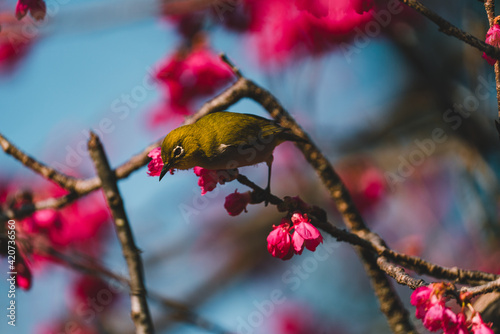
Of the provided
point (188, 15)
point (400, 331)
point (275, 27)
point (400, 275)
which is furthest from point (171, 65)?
point (400, 275)

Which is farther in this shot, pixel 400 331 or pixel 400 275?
pixel 400 331

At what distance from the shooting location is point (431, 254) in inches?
166

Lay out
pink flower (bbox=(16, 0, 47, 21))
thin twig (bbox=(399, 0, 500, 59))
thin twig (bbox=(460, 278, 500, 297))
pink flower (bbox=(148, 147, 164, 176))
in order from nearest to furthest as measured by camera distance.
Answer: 1. thin twig (bbox=(460, 278, 500, 297))
2. thin twig (bbox=(399, 0, 500, 59))
3. pink flower (bbox=(148, 147, 164, 176))
4. pink flower (bbox=(16, 0, 47, 21))


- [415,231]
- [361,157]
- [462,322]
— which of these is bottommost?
[462,322]

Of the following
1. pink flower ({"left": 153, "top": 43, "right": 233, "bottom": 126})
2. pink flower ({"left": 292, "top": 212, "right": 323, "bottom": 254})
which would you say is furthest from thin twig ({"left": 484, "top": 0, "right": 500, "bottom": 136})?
pink flower ({"left": 153, "top": 43, "right": 233, "bottom": 126})

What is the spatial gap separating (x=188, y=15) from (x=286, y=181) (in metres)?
2.01

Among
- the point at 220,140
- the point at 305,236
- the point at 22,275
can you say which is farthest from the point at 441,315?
the point at 22,275

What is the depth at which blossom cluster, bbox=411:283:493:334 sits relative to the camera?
1.11 m

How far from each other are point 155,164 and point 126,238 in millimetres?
279

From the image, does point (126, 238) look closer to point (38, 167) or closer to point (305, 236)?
point (38, 167)

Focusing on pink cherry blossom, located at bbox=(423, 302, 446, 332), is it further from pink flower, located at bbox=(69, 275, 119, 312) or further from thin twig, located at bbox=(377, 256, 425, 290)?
pink flower, located at bbox=(69, 275, 119, 312)

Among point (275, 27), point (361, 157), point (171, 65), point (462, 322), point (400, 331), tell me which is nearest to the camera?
point (462, 322)

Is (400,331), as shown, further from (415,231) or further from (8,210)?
(415,231)

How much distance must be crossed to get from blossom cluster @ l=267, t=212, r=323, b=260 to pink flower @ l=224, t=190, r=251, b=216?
14 centimetres
